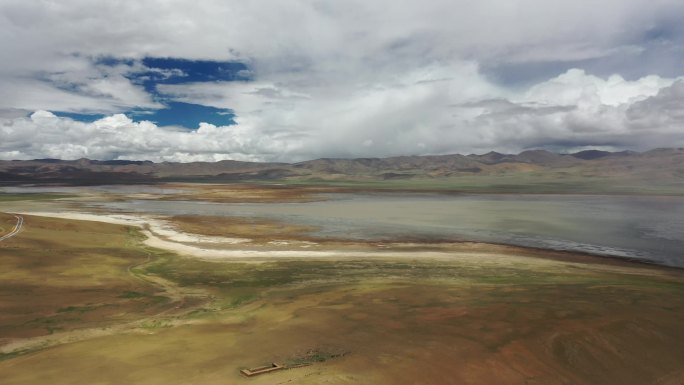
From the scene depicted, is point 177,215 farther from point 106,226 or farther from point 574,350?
point 574,350

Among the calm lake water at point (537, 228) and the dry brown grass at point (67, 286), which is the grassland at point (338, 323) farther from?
the calm lake water at point (537, 228)

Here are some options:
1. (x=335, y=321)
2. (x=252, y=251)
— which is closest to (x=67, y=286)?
(x=335, y=321)

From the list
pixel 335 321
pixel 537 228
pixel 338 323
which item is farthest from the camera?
pixel 537 228

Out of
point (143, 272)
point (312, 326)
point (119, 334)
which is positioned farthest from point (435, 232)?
point (119, 334)

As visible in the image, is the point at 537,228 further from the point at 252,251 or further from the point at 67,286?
the point at 67,286

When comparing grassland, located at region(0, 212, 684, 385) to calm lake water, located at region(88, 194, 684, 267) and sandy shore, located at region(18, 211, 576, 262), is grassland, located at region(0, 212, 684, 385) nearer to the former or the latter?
sandy shore, located at region(18, 211, 576, 262)

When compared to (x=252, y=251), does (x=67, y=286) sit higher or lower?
higher

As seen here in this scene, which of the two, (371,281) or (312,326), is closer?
(312,326)

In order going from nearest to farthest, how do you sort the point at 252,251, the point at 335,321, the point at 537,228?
the point at 335,321 → the point at 252,251 → the point at 537,228
